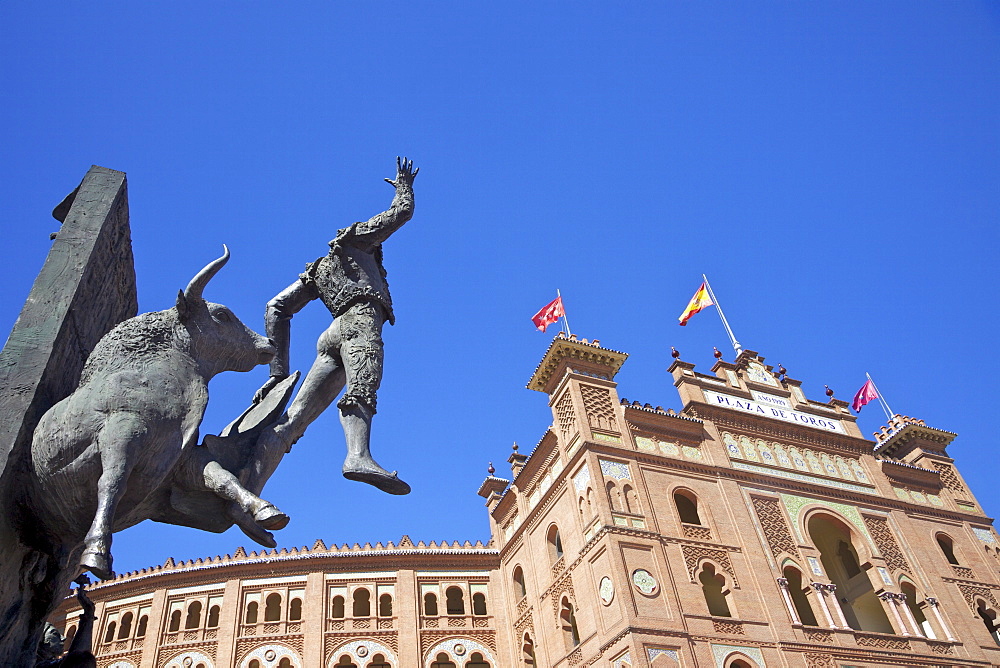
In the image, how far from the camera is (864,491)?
838 inches

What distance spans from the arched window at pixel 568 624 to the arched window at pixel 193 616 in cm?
1036

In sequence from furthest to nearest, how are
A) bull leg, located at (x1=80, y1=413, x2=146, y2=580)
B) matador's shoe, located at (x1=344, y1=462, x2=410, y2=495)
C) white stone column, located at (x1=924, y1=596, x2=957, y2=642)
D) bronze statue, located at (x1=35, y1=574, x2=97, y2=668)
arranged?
white stone column, located at (x1=924, y1=596, x2=957, y2=642) → matador's shoe, located at (x1=344, y1=462, x2=410, y2=495) → bronze statue, located at (x1=35, y1=574, x2=97, y2=668) → bull leg, located at (x1=80, y1=413, x2=146, y2=580)

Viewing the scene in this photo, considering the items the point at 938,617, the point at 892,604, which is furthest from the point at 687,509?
the point at 938,617

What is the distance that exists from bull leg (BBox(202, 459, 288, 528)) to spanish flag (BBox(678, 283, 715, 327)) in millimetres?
21796

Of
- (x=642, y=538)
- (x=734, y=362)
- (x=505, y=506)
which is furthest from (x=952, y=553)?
(x=505, y=506)

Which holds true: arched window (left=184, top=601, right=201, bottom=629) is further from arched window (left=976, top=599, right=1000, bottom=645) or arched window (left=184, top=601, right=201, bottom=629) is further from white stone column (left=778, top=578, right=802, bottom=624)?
arched window (left=976, top=599, right=1000, bottom=645)

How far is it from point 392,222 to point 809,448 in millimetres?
21318

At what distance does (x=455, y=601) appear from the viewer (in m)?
23.2

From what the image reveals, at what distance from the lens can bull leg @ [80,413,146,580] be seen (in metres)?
1.90

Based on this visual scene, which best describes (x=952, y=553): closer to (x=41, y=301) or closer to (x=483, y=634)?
(x=483, y=634)

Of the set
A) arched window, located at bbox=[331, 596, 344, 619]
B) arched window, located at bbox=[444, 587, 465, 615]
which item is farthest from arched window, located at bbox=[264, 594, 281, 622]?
arched window, located at bbox=[444, 587, 465, 615]

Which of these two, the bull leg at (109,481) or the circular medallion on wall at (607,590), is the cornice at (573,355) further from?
the bull leg at (109,481)

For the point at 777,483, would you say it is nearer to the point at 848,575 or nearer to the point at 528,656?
the point at 848,575

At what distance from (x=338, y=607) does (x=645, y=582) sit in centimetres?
1000
